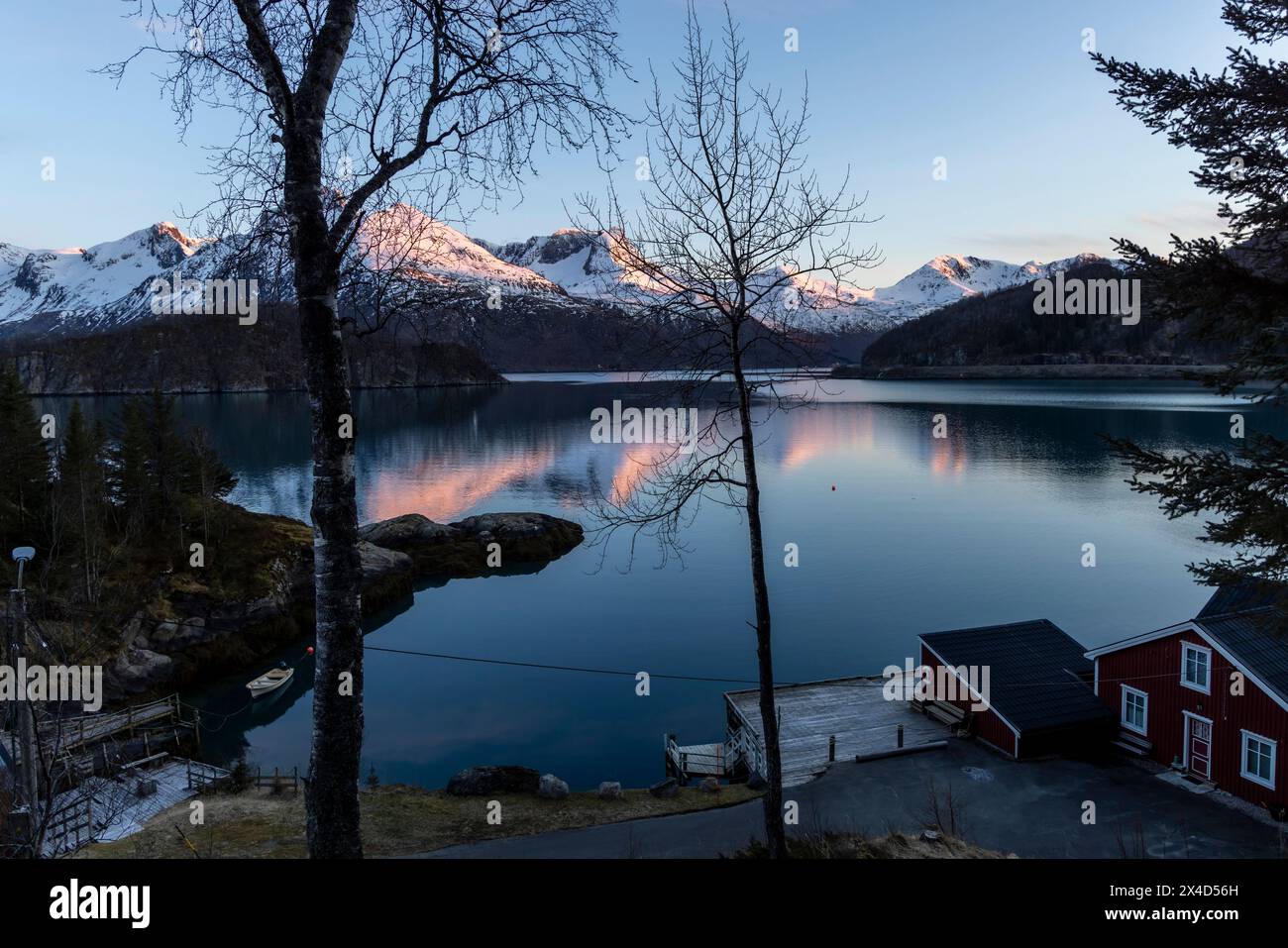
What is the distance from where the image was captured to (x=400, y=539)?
188 feet

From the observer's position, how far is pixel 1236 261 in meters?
12.1

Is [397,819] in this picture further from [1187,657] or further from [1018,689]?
[1187,657]

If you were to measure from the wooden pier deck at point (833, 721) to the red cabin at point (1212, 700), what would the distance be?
20.1 ft

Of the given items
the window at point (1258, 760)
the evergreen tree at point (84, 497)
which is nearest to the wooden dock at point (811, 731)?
the window at point (1258, 760)

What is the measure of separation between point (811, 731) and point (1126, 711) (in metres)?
10.3

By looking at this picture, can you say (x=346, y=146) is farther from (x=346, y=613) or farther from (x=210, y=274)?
(x=346, y=613)

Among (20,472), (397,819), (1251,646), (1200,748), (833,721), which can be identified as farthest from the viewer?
(20,472)

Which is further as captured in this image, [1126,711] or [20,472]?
[20,472]

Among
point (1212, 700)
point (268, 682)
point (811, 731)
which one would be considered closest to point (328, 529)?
point (811, 731)

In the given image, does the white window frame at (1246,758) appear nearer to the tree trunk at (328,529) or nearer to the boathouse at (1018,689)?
the boathouse at (1018,689)

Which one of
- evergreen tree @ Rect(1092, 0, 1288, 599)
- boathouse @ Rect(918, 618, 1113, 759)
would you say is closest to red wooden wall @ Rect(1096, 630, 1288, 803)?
boathouse @ Rect(918, 618, 1113, 759)
